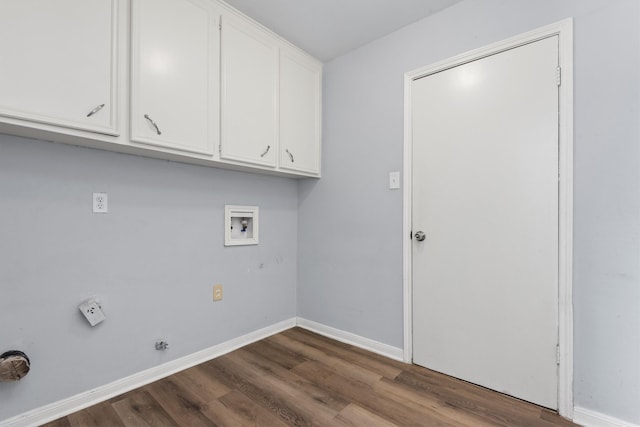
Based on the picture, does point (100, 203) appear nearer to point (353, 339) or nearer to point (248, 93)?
point (248, 93)

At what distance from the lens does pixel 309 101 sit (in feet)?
8.60

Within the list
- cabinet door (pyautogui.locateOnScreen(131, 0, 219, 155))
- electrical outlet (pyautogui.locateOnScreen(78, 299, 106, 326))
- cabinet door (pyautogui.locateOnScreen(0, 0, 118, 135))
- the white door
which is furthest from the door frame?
electrical outlet (pyautogui.locateOnScreen(78, 299, 106, 326))

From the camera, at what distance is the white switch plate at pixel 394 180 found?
222 cm

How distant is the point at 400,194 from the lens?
2211 millimetres

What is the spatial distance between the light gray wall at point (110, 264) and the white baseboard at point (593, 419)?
213 centimetres

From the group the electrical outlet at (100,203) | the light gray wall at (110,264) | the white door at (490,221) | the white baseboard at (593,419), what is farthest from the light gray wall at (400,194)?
the electrical outlet at (100,203)

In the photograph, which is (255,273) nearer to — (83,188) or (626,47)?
(83,188)

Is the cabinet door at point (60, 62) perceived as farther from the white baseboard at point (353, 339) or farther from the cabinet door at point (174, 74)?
the white baseboard at point (353, 339)

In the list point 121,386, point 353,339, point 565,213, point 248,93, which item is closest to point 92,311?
point 121,386

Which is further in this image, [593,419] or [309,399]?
[309,399]

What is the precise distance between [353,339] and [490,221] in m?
1.43

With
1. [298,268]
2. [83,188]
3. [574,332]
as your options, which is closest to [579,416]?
[574,332]

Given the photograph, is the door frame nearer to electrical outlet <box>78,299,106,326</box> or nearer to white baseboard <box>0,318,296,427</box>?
white baseboard <box>0,318,296,427</box>

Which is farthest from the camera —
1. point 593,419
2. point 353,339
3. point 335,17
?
point 353,339
